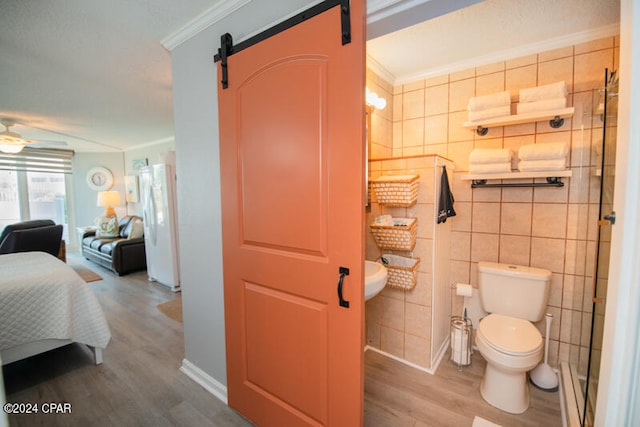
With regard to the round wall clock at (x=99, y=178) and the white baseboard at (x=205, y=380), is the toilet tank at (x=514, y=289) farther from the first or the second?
the round wall clock at (x=99, y=178)

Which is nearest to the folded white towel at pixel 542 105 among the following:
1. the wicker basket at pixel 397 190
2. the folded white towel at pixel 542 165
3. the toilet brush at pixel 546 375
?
the folded white towel at pixel 542 165

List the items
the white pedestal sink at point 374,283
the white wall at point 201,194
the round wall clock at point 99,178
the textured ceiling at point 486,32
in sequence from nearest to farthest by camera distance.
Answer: the white pedestal sink at point 374,283, the textured ceiling at point 486,32, the white wall at point 201,194, the round wall clock at point 99,178

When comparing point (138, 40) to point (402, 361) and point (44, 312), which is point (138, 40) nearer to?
point (44, 312)

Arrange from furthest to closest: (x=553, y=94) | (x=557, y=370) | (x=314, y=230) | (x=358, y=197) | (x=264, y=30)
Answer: (x=557, y=370)
(x=553, y=94)
(x=264, y=30)
(x=314, y=230)
(x=358, y=197)

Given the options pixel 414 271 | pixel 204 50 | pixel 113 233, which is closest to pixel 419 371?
pixel 414 271

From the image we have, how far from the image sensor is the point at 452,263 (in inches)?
94.2

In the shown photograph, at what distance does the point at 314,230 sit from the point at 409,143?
1.72 m

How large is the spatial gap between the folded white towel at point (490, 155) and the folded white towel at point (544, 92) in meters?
0.36

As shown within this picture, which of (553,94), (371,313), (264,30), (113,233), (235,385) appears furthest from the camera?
(113,233)

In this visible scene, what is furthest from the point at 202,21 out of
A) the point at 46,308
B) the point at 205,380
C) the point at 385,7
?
the point at 205,380

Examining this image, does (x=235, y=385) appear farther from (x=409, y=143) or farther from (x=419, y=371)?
(x=409, y=143)

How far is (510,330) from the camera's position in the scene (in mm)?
1825

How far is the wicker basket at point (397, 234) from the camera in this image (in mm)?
1961

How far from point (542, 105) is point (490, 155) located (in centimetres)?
42
